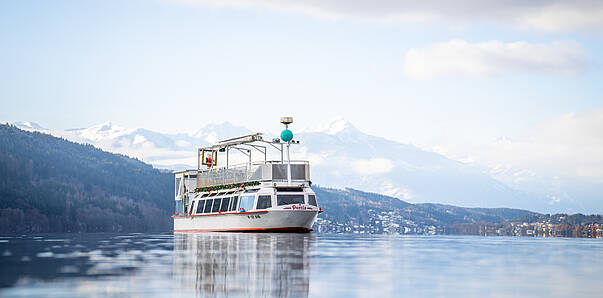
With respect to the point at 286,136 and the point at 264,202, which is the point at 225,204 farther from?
the point at 286,136

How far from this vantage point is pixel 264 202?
255 ft

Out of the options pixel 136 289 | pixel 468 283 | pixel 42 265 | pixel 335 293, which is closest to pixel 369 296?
pixel 335 293

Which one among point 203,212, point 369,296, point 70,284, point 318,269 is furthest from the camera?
point 203,212

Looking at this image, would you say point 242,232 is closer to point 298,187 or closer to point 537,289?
point 298,187

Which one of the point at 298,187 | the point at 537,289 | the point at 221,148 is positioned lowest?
the point at 537,289

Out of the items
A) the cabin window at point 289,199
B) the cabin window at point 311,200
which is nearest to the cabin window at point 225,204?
the cabin window at point 289,199

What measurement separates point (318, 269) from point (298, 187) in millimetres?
55976

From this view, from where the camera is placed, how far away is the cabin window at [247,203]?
259 ft

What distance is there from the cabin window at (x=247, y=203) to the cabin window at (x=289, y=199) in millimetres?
2947

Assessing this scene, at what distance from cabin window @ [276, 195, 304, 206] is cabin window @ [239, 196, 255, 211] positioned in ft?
9.67

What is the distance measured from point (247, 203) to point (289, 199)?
501cm

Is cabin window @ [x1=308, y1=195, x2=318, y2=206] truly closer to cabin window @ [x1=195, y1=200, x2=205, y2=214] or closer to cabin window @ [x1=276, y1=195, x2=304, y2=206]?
cabin window @ [x1=276, y1=195, x2=304, y2=206]

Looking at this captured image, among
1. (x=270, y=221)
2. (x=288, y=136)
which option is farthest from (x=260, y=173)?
(x=288, y=136)

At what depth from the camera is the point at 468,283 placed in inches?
779
